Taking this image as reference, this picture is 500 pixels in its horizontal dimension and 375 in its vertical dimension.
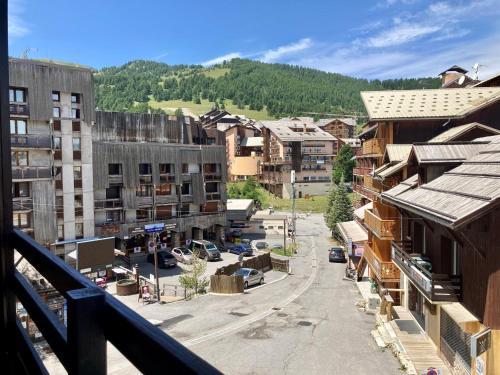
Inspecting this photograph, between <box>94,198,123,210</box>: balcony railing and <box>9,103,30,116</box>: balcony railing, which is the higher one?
<box>9,103,30,116</box>: balcony railing

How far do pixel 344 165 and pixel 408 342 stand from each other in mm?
63241

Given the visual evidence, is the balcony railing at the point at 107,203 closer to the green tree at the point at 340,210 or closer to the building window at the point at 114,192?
the building window at the point at 114,192

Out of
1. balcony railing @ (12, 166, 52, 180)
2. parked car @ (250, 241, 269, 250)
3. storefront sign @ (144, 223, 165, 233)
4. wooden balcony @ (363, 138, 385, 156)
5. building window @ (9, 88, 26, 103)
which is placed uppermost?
building window @ (9, 88, 26, 103)

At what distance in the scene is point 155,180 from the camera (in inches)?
1607

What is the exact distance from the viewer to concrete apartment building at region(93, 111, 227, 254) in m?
37.6

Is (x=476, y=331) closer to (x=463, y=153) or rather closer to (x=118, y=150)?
(x=463, y=153)

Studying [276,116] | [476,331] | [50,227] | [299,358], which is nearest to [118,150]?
[50,227]

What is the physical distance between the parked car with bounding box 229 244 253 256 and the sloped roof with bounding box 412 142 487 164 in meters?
28.4

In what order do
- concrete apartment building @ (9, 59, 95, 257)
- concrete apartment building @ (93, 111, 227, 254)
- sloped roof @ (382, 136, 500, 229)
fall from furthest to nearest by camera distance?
concrete apartment building @ (93, 111, 227, 254), concrete apartment building @ (9, 59, 95, 257), sloped roof @ (382, 136, 500, 229)

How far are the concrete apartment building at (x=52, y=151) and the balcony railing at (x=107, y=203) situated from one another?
3.39 ft

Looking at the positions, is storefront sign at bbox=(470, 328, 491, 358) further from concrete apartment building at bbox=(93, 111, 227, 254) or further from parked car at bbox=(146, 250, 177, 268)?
concrete apartment building at bbox=(93, 111, 227, 254)

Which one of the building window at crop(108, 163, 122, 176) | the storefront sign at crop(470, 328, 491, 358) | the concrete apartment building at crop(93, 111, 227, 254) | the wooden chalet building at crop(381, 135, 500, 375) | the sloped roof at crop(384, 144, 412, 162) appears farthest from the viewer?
the building window at crop(108, 163, 122, 176)

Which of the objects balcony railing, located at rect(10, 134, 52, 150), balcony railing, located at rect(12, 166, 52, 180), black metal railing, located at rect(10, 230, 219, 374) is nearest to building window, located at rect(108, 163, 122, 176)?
balcony railing, located at rect(12, 166, 52, 180)

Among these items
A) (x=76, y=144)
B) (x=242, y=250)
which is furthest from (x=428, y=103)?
(x=76, y=144)
